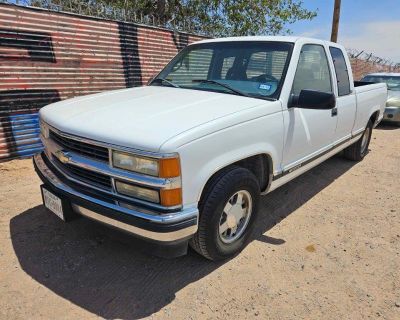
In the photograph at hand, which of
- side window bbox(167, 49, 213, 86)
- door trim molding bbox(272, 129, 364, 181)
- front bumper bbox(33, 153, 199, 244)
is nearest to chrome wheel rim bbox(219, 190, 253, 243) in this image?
door trim molding bbox(272, 129, 364, 181)

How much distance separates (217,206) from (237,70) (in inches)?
59.2

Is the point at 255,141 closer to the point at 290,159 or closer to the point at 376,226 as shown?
the point at 290,159

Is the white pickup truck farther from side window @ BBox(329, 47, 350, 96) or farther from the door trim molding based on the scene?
side window @ BBox(329, 47, 350, 96)

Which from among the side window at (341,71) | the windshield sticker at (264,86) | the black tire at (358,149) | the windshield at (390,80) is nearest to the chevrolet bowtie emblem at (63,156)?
the windshield sticker at (264,86)

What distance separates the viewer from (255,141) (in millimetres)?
2729

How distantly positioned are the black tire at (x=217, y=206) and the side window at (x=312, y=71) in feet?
3.48

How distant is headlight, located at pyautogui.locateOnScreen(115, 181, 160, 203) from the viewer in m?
2.18

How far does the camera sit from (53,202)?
2.69m

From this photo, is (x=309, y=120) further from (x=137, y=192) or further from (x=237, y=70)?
(x=137, y=192)

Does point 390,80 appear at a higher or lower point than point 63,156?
lower

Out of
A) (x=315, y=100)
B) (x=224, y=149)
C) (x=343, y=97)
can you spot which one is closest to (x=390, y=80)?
(x=343, y=97)

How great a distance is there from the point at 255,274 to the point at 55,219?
2.12 m

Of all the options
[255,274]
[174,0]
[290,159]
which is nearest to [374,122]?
[290,159]

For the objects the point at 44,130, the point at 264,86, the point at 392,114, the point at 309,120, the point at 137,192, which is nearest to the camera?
the point at 137,192
